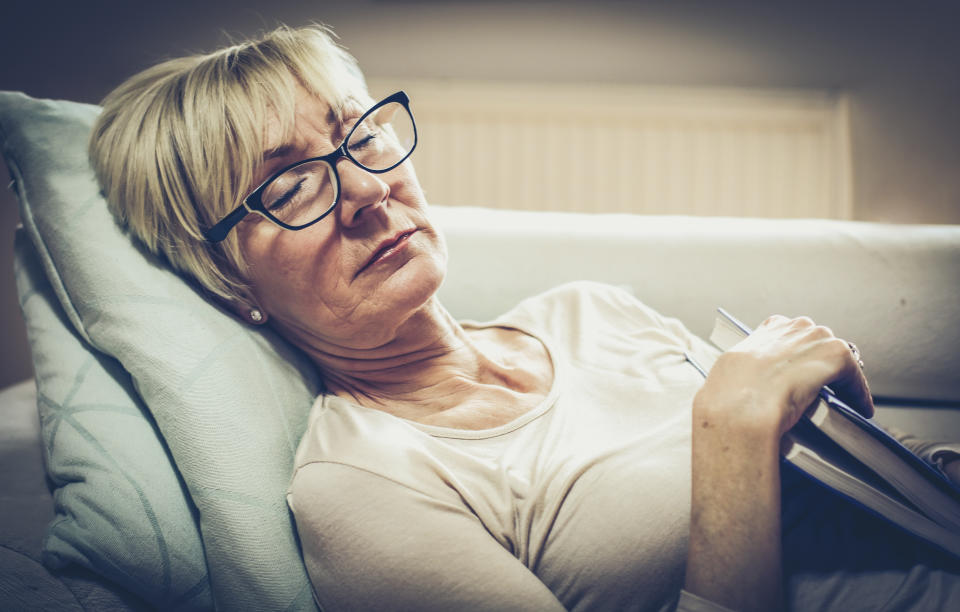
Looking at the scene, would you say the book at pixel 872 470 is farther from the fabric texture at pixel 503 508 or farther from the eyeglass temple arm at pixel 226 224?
the eyeglass temple arm at pixel 226 224

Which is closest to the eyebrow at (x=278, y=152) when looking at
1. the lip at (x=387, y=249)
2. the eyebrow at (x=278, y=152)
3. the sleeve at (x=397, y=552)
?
the eyebrow at (x=278, y=152)

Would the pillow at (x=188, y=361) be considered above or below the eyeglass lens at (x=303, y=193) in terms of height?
below

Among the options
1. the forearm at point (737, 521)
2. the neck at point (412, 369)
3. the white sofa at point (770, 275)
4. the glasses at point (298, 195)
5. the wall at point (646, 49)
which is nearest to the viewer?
the forearm at point (737, 521)

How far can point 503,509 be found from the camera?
0.65 meters

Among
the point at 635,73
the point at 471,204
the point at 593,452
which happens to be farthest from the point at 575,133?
the point at 593,452

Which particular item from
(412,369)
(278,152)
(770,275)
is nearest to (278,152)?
(278,152)

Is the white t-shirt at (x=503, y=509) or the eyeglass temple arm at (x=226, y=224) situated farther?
the eyeglass temple arm at (x=226, y=224)

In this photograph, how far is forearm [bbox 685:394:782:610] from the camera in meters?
0.54

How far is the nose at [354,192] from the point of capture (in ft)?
2.41

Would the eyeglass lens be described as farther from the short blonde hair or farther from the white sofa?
the white sofa

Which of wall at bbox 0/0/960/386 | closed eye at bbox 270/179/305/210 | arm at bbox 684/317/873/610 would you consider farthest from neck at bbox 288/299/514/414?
wall at bbox 0/0/960/386

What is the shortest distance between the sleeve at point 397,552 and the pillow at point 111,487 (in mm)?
142

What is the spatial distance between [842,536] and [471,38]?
163cm

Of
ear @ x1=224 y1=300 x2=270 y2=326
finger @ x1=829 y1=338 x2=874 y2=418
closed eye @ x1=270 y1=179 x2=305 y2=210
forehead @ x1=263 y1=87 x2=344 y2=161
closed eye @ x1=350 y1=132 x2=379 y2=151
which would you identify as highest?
forehead @ x1=263 y1=87 x2=344 y2=161
